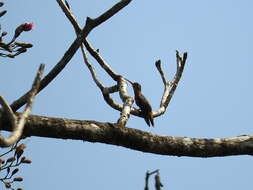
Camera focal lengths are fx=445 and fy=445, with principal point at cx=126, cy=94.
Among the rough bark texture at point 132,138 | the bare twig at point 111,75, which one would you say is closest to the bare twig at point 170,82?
the bare twig at point 111,75

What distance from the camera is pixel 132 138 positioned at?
3.67 m

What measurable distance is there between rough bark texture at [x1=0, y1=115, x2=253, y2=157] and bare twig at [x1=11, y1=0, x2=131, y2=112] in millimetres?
387

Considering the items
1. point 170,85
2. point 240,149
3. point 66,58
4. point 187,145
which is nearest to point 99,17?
point 66,58

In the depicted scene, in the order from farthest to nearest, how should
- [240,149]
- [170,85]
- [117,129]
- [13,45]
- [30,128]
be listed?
1. [170,85]
2. [13,45]
3. [240,149]
4. [117,129]
5. [30,128]

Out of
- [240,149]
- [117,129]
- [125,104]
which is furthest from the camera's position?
[125,104]

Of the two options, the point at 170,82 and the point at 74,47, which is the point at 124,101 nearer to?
the point at 74,47

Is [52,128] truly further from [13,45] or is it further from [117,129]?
[13,45]

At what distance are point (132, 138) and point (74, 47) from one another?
96cm

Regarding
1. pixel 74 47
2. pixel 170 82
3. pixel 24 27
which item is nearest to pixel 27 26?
pixel 24 27

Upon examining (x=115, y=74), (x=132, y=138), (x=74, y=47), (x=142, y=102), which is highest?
(x=142, y=102)

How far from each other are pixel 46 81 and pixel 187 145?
1328 mm

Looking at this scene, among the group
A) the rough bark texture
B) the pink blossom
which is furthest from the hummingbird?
the rough bark texture

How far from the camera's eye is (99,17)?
3992mm

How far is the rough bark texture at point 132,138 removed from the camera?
3.41 meters
